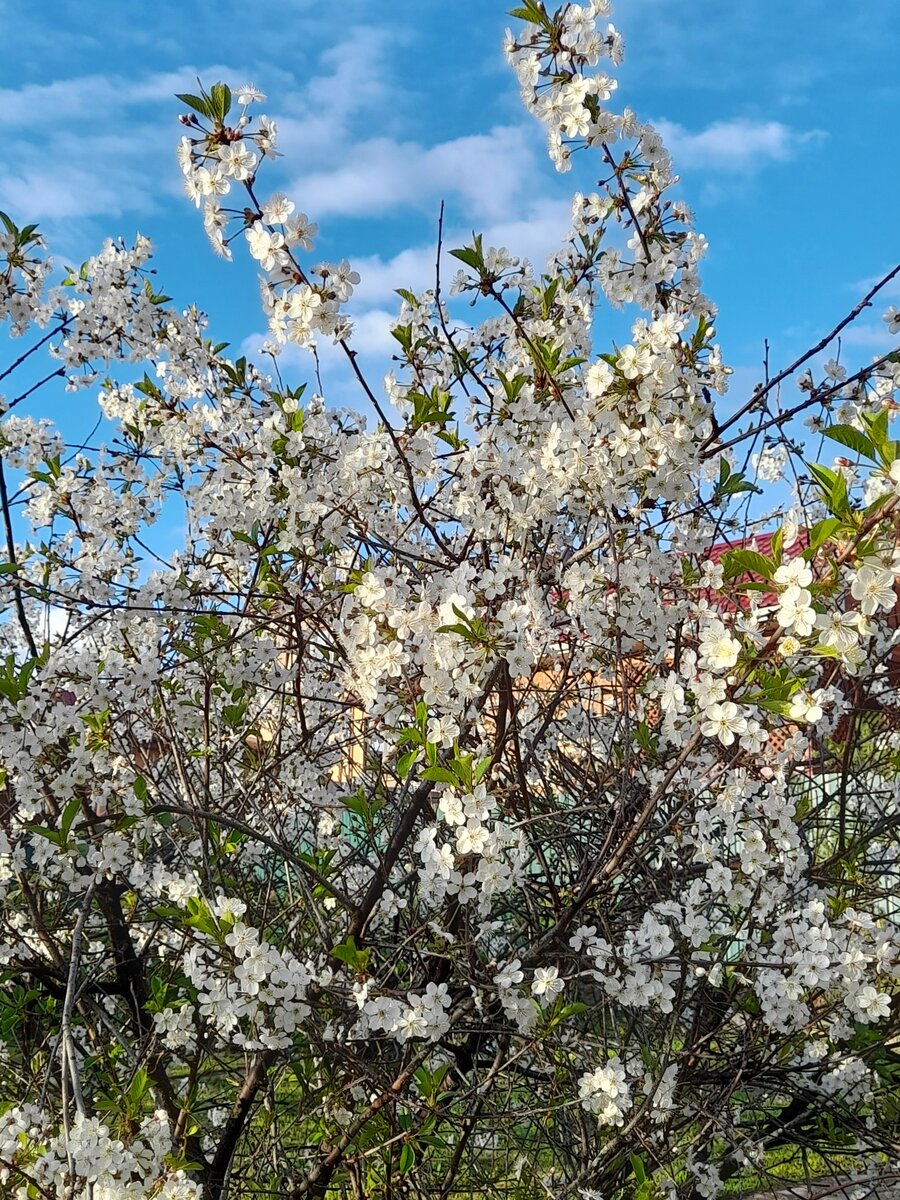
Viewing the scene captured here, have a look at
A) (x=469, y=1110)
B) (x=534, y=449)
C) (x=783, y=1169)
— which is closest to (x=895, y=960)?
(x=469, y=1110)

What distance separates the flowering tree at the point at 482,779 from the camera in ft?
7.81

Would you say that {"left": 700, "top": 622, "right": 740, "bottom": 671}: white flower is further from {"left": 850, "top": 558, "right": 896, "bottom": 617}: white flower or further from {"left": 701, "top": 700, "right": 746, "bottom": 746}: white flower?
{"left": 850, "top": 558, "right": 896, "bottom": 617}: white flower

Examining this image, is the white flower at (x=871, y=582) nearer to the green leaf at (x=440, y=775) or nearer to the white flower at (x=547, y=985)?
the green leaf at (x=440, y=775)

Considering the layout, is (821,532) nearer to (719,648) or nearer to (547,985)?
(719,648)

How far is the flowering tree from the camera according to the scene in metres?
2.38

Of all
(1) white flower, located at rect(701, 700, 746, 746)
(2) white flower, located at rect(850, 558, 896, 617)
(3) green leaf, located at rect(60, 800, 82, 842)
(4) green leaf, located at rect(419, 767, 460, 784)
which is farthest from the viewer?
(3) green leaf, located at rect(60, 800, 82, 842)

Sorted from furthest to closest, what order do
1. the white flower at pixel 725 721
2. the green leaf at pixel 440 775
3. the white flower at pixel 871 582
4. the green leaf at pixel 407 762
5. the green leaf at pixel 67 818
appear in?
the green leaf at pixel 67 818 → the green leaf at pixel 407 762 → the green leaf at pixel 440 775 → the white flower at pixel 725 721 → the white flower at pixel 871 582

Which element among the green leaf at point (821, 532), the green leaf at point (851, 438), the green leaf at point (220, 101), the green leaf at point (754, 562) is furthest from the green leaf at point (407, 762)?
the green leaf at point (220, 101)

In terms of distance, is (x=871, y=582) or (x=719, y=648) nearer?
(x=871, y=582)

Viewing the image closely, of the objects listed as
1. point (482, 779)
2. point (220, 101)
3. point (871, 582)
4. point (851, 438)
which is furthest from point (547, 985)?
point (220, 101)

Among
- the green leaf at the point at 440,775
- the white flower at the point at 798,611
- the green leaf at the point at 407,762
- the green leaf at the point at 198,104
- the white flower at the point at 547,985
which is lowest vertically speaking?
the white flower at the point at 547,985

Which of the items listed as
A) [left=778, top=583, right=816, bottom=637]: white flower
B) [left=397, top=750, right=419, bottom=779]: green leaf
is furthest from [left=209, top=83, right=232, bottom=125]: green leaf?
[left=778, top=583, right=816, bottom=637]: white flower

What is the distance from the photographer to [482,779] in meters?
2.37

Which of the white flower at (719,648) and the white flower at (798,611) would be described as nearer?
the white flower at (798,611)
